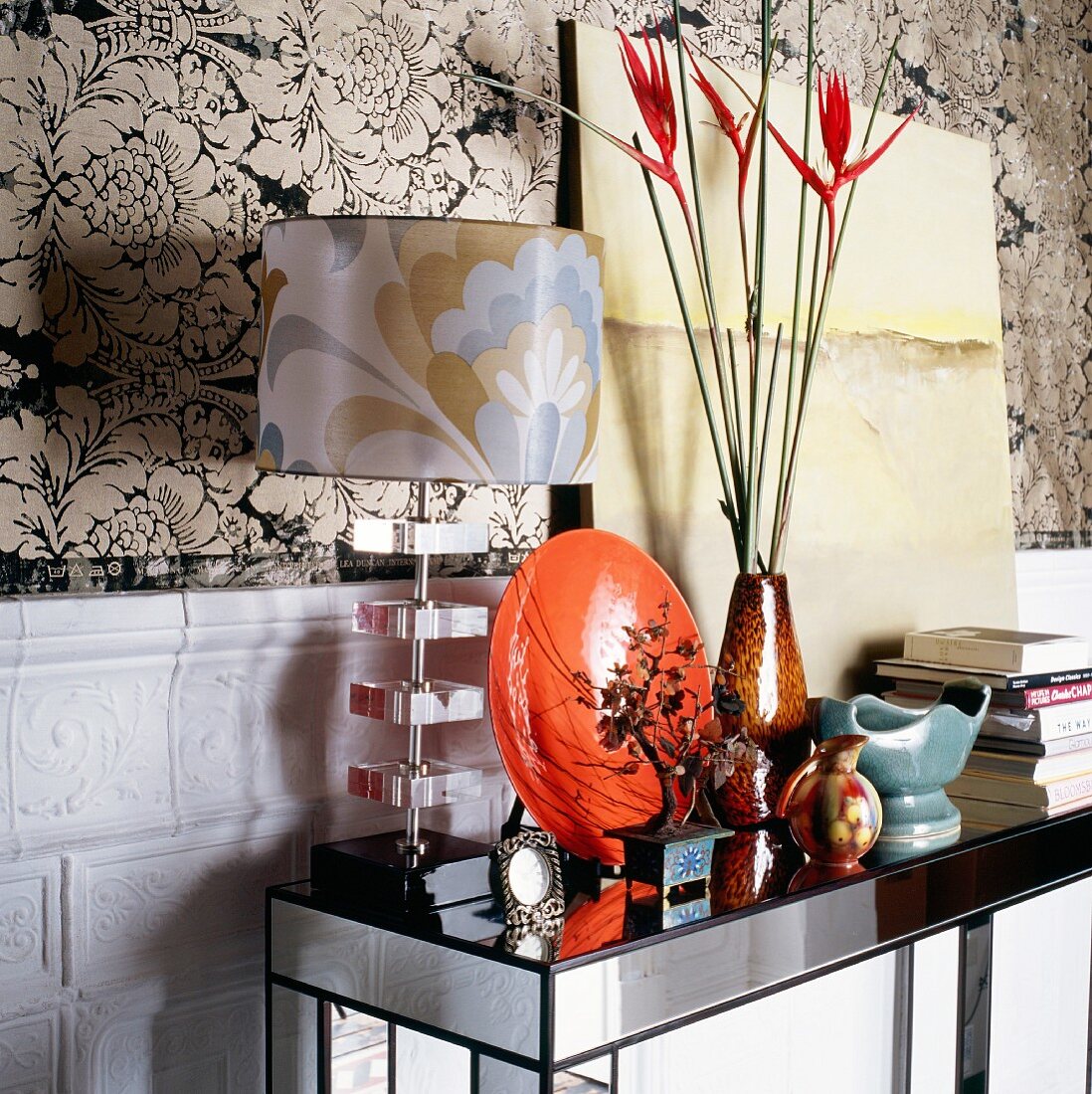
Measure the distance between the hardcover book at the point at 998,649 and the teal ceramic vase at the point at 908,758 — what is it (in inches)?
11.4

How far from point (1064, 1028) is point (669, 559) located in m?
1.73

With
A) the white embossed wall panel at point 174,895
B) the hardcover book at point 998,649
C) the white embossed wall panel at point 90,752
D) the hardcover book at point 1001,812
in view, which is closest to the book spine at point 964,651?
the hardcover book at point 998,649

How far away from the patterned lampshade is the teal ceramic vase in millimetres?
584

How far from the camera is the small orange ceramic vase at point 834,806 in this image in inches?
57.1

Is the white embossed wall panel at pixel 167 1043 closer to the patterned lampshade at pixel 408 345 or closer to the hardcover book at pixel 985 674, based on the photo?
the patterned lampshade at pixel 408 345

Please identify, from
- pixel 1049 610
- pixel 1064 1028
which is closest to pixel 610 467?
pixel 1049 610

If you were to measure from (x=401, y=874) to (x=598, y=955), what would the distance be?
0.24 metres

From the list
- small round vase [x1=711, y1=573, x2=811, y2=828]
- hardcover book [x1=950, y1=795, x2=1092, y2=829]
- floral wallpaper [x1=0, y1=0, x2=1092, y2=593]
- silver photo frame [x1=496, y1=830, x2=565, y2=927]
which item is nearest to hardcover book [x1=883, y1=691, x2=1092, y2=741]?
hardcover book [x1=950, y1=795, x2=1092, y2=829]

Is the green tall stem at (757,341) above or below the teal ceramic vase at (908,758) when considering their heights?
above

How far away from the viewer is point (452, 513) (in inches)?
66.1

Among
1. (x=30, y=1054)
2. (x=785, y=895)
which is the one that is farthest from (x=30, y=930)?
(x=785, y=895)

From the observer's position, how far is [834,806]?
145 cm

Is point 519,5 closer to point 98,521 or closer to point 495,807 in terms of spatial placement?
point 98,521

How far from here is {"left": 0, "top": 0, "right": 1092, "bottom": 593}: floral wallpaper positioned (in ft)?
4.30
